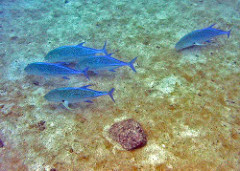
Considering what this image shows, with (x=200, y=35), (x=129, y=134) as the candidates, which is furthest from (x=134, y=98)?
(x=200, y=35)

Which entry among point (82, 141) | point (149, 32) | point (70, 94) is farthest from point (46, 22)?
point (82, 141)

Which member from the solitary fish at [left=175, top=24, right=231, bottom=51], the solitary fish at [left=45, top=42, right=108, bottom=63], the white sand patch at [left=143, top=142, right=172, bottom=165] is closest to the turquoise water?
the white sand patch at [left=143, top=142, right=172, bottom=165]

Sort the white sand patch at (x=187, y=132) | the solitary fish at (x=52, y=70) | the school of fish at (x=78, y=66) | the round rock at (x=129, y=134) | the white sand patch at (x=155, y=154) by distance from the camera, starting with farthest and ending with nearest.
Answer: the solitary fish at (x=52, y=70) < the school of fish at (x=78, y=66) < the white sand patch at (x=187, y=132) < the round rock at (x=129, y=134) < the white sand patch at (x=155, y=154)

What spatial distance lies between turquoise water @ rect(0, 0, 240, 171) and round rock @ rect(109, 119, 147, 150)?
10cm

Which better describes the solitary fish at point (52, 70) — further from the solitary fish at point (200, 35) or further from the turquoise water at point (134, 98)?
the solitary fish at point (200, 35)

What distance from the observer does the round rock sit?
2.49 meters

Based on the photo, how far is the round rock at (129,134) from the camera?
2.49 meters

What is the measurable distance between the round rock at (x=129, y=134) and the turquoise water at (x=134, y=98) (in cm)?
10

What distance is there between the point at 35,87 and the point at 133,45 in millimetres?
2985

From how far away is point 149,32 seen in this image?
17.0 ft

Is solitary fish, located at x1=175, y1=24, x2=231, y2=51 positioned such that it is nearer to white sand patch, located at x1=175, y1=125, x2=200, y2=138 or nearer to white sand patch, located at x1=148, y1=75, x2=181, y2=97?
white sand patch, located at x1=148, y1=75, x2=181, y2=97

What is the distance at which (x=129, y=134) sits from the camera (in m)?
2.54

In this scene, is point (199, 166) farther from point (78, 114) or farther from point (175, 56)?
point (175, 56)

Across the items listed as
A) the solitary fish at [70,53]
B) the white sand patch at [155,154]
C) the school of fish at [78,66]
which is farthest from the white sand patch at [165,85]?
the solitary fish at [70,53]
